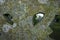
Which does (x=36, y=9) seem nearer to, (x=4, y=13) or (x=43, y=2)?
(x=43, y=2)

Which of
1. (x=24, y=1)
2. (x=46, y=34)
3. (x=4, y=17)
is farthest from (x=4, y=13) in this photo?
(x=46, y=34)

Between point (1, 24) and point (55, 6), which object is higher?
point (55, 6)

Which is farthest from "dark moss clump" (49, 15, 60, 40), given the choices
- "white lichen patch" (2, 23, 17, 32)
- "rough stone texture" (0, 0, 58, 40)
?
"white lichen patch" (2, 23, 17, 32)

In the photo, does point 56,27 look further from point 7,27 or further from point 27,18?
point 7,27

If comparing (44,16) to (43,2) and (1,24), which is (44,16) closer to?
(43,2)

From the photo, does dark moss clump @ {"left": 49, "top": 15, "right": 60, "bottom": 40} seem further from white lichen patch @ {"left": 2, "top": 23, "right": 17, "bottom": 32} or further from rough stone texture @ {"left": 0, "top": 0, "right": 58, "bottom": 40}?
Answer: white lichen patch @ {"left": 2, "top": 23, "right": 17, "bottom": 32}

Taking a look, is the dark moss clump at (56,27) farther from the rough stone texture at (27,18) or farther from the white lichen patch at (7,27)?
the white lichen patch at (7,27)

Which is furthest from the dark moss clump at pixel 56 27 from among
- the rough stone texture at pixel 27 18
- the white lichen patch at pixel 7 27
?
the white lichen patch at pixel 7 27

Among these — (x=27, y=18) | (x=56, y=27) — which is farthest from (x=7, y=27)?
(x=56, y=27)
